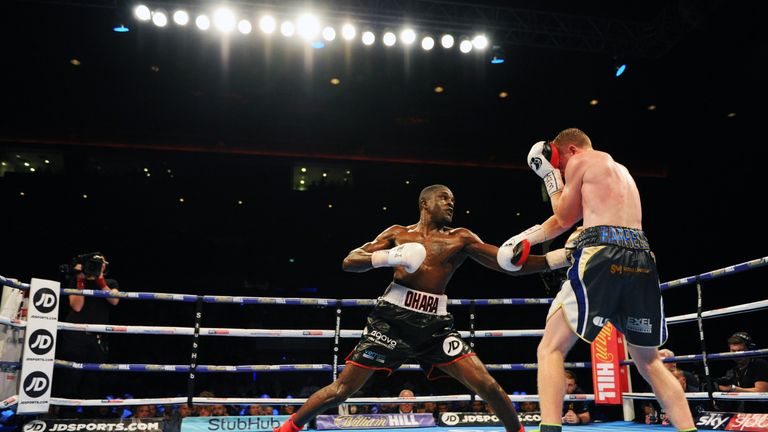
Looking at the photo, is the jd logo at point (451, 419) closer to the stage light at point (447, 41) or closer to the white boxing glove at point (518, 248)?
the white boxing glove at point (518, 248)

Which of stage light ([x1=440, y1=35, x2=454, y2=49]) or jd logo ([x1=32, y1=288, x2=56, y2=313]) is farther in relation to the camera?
stage light ([x1=440, y1=35, x2=454, y2=49])

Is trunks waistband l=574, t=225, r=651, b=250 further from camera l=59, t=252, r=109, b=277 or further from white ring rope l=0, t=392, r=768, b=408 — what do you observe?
camera l=59, t=252, r=109, b=277

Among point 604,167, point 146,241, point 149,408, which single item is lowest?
point 149,408

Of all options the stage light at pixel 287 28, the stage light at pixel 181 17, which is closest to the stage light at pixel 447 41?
Answer: the stage light at pixel 287 28

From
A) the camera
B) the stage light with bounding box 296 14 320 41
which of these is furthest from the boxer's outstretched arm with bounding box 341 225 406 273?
the stage light with bounding box 296 14 320 41

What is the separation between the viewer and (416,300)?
3.10m

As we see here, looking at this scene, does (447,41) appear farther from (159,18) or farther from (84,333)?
(84,333)

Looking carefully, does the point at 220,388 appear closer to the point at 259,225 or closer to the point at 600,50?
the point at 259,225

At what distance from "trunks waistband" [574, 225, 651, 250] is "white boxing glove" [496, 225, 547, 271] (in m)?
0.24

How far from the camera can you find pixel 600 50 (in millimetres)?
7656

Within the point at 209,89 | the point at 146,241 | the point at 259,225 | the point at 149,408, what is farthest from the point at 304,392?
the point at 209,89

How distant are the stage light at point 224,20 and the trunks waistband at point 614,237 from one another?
586cm

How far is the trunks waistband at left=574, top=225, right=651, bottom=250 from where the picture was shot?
2352mm

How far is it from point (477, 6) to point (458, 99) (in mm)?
3302
